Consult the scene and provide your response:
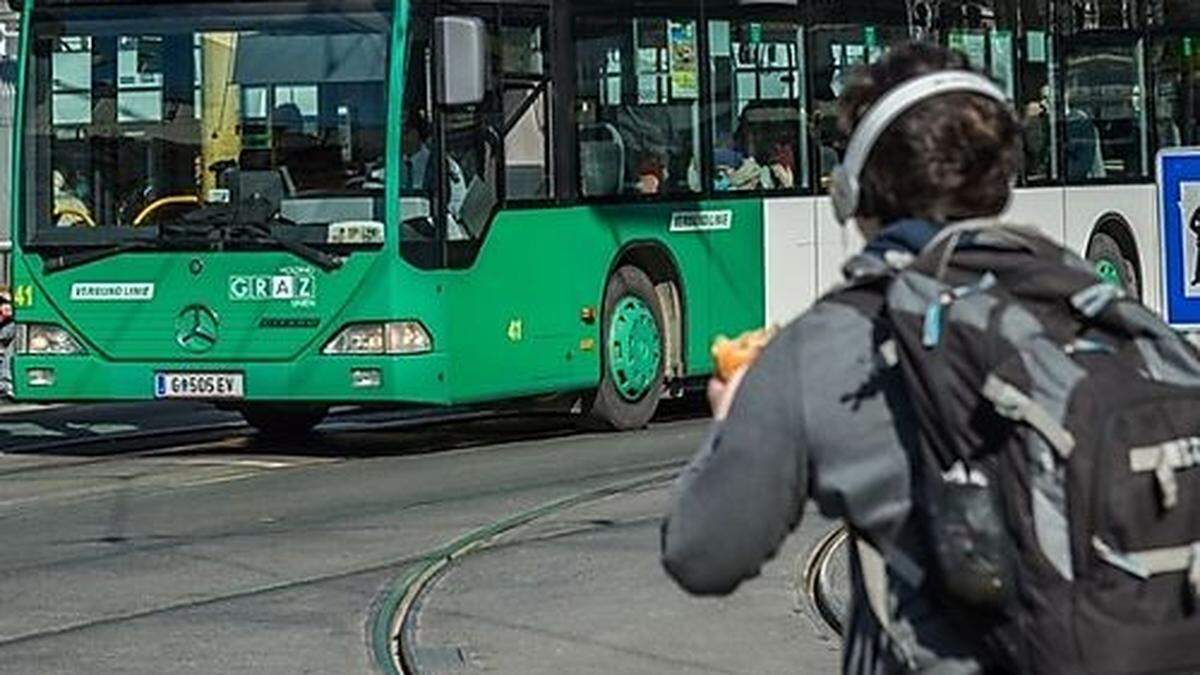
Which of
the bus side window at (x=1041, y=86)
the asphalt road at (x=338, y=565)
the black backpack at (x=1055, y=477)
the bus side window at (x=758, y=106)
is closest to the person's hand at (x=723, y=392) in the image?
the black backpack at (x=1055, y=477)

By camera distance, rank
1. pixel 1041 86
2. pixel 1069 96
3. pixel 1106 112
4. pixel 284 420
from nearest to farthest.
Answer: pixel 284 420 < pixel 1041 86 < pixel 1069 96 < pixel 1106 112

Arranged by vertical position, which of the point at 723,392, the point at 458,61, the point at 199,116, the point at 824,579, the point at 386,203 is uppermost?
the point at 458,61

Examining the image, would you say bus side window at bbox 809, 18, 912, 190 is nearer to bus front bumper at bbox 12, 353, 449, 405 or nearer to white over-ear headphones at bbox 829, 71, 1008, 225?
bus front bumper at bbox 12, 353, 449, 405

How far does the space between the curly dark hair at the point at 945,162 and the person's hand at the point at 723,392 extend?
0.26 metres

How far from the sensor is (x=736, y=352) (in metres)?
3.63

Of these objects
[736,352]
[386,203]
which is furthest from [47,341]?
[736,352]

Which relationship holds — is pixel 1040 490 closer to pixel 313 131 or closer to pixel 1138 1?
pixel 313 131

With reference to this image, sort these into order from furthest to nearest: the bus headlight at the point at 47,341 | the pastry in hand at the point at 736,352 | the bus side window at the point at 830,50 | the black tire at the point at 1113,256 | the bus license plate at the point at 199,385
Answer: the black tire at the point at 1113,256 → the bus side window at the point at 830,50 → the bus headlight at the point at 47,341 → the bus license plate at the point at 199,385 → the pastry in hand at the point at 736,352

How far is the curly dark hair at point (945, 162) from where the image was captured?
11.4ft

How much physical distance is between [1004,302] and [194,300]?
13.3 meters

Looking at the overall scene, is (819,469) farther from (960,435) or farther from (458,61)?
(458,61)

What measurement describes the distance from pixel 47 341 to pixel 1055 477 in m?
14.0

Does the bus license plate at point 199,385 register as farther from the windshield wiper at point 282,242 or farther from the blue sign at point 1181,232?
the blue sign at point 1181,232

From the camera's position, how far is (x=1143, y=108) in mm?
22469
